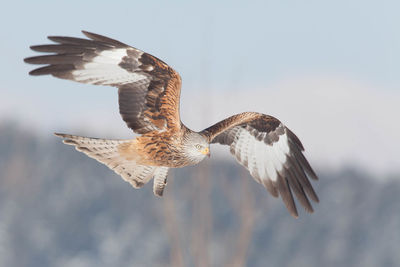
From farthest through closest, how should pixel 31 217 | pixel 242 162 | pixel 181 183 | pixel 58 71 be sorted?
pixel 31 217
pixel 181 183
pixel 242 162
pixel 58 71

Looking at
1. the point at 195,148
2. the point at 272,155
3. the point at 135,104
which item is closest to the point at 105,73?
the point at 135,104

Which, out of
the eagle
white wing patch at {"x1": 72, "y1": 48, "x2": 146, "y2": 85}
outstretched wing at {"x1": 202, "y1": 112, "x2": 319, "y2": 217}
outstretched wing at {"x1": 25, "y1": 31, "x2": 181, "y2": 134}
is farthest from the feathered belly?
outstretched wing at {"x1": 202, "y1": 112, "x2": 319, "y2": 217}

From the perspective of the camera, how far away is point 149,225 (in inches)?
1933

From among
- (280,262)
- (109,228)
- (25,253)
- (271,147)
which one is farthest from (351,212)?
(271,147)

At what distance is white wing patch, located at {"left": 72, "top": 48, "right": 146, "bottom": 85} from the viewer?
5.34m

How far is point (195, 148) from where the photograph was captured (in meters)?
5.16

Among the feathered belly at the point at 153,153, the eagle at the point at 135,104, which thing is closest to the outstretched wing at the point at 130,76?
the eagle at the point at 135,104

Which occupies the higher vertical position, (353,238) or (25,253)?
(353,238)

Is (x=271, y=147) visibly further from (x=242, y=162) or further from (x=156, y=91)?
(x=156, y=91)

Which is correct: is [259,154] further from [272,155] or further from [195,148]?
[195,148]

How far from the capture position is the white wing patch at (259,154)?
654cm

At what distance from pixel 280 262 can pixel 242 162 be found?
130 feet

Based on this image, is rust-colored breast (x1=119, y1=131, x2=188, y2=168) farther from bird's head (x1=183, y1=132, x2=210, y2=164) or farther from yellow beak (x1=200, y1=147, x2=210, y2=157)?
yellow beak (x1=200, y1=147, x2=210, y2=157)

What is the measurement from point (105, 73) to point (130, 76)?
0.19 metres
